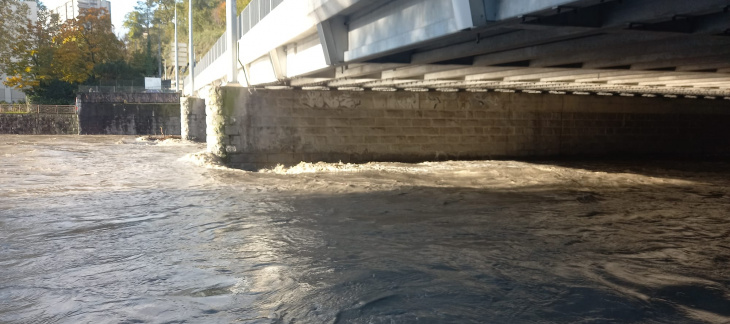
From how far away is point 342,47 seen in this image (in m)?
12.3

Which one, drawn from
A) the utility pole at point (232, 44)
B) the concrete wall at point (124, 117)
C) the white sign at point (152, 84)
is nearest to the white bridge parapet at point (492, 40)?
the utility pole at point (232, 44)

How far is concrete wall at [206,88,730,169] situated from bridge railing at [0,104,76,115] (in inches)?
1507

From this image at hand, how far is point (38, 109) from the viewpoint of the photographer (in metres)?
52.5

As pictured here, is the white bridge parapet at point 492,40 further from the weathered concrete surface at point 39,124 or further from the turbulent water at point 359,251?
the weathered concrete surface at point 39,124

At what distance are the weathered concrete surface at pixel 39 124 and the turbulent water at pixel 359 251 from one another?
37618 mm

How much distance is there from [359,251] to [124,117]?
47.2 meters

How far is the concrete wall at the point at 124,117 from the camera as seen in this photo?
5038 cm

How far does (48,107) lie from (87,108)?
528cm

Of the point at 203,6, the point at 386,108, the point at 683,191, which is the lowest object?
the point at 683,191

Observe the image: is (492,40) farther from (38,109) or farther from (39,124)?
(38,109)

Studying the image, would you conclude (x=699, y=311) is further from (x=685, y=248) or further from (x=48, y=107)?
(x=48, y=107)

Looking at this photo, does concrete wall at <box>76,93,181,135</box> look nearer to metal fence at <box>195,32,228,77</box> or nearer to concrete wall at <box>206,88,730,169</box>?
metal fence at <box>195,32,228,77</box>

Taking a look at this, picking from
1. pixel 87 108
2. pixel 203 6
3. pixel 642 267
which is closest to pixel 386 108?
pixel 642 267

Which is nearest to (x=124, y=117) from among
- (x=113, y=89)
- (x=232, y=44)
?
(x=113, y=89)
